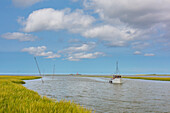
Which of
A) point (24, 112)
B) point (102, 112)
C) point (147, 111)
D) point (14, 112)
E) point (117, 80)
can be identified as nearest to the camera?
point (24, 112)

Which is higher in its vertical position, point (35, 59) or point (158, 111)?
point (35, 59)

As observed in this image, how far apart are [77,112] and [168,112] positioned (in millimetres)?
15131

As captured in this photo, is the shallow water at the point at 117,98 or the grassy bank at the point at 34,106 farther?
the shallow water at the point at 117,98

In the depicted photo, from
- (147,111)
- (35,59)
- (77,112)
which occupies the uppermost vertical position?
(35,59)

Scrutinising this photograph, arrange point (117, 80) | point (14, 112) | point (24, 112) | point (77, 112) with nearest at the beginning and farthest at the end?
point (24, 112) → point (14, 112) → point (77, 112) → point (117, 80)

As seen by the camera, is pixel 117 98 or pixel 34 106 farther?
pixel 117 98

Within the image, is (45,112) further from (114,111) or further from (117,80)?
(117,80)

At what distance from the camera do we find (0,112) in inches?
331

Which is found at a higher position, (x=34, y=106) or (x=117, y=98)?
(x=34, y=106)

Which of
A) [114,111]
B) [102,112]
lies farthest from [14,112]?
[114,111]

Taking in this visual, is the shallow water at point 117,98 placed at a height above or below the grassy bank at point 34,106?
below

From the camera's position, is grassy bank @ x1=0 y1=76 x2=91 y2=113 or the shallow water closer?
grassy bank @ x1=0 y1=76 x2=91 y2=113

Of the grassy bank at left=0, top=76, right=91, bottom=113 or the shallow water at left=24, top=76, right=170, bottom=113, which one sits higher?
the grassy bank at left=0, top=76, right=91, bottom=113

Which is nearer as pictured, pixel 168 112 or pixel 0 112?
pixel 0 112
